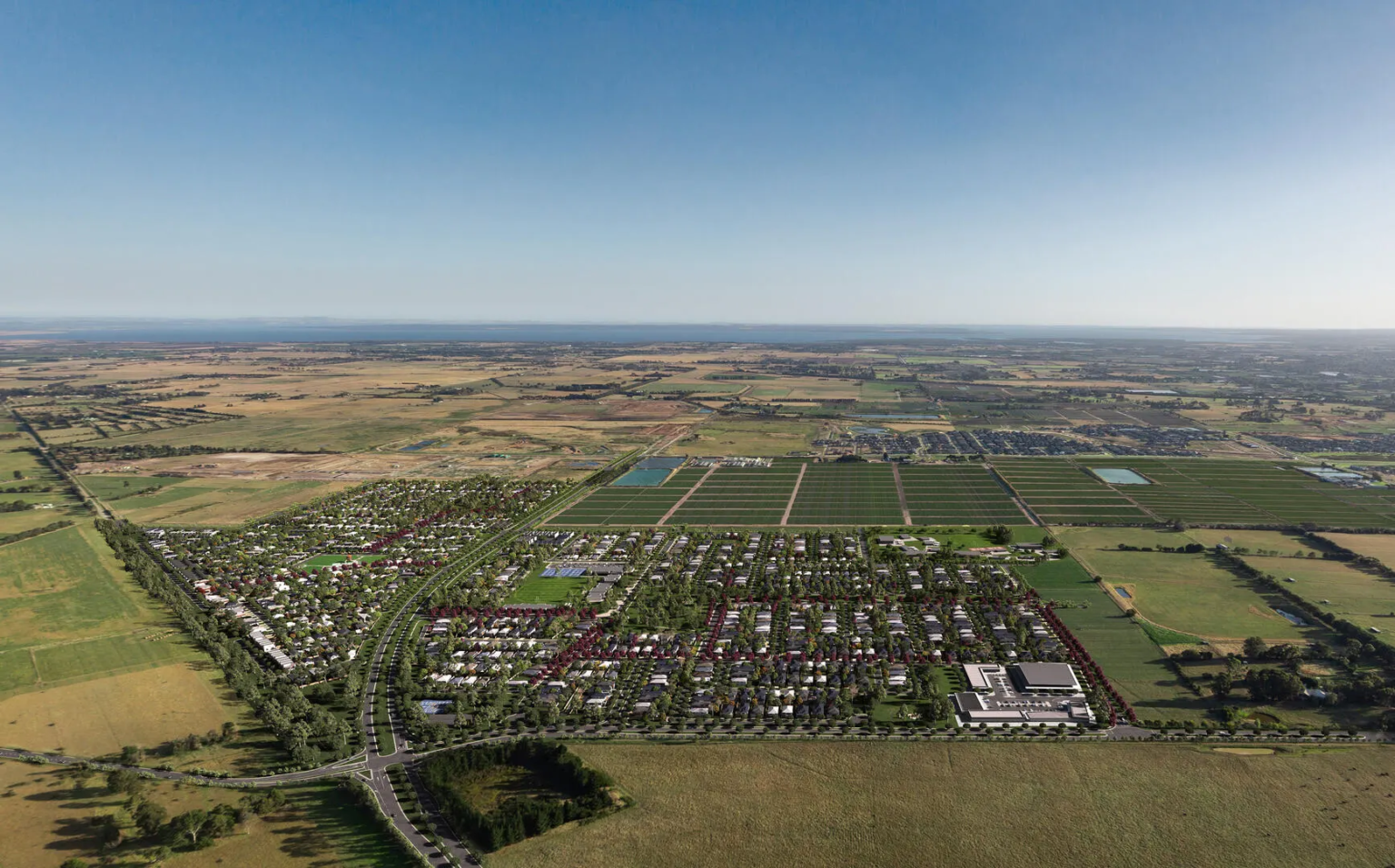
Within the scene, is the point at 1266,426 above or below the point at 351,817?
above

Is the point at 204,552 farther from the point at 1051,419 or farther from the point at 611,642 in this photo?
the point at 1051,419

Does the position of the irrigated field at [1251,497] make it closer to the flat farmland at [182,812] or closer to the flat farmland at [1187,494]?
the flat farmland at [1187,494]

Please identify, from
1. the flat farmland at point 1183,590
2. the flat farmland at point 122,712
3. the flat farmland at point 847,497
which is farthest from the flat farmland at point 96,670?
the flat farmland at point 1183,590

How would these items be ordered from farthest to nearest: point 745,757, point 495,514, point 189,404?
point 189,404
point 495,514
point 745,757

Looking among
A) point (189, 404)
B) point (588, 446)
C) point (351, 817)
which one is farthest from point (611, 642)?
point (189, 404)

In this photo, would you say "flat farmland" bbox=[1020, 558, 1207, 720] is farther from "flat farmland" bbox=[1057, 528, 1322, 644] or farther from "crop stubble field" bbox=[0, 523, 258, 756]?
"crop stubble field" bbox=[0, 523, 258, 756]

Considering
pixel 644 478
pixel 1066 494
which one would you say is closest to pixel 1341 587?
pixel 1066 494

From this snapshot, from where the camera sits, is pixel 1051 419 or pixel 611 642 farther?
pixel 1051 419
